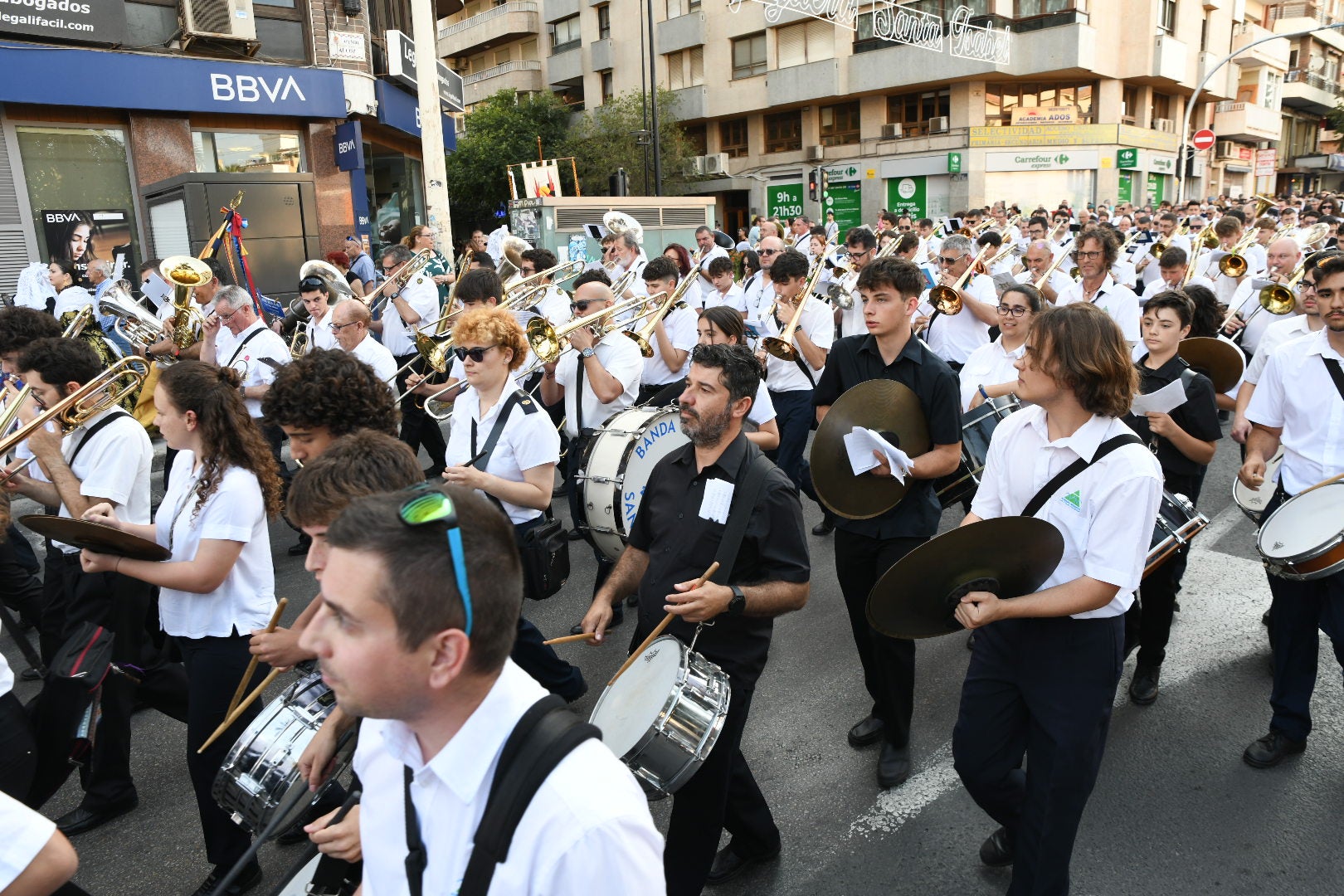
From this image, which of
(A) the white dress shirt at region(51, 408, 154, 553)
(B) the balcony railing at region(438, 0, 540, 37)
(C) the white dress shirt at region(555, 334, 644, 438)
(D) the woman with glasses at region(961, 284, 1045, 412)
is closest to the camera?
(A) the white dress shirt at region(51, 408, 154, 553)

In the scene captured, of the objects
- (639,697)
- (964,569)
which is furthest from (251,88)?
(964,569)

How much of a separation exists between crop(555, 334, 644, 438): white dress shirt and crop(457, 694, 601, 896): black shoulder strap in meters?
4.43

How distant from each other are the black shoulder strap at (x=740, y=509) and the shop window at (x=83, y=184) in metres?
14.6

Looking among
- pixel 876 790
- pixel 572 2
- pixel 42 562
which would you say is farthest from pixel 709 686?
pixel 572 2

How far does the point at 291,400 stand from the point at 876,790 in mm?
2732

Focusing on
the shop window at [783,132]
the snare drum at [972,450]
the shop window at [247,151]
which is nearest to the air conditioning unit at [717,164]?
Answer: the shop window at [783,132]

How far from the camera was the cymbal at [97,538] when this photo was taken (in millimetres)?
3002

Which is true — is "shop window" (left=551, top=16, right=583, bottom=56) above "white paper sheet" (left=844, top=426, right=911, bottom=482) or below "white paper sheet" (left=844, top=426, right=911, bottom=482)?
above

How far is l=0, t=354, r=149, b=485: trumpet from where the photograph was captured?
156 inches

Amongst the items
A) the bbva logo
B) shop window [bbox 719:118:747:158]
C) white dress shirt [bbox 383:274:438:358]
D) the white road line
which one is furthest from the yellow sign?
the white road line

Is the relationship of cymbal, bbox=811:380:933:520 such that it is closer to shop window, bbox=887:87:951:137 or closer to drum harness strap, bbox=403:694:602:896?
drum harness strap, bbox=403:694:602:896

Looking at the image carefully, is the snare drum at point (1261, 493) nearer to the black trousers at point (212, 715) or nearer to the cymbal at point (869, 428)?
the cymbal at point (869, 428)

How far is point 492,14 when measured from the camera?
48.1 metres

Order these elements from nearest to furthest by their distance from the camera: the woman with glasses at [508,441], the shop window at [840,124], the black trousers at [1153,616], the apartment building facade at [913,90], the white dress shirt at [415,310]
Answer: the woman with glasses at [508,441] < the black trousers at [1153,616] < the white dress shirt at [415,310] < the apartment building facade at [913,90] < the shop window at [840,124]
